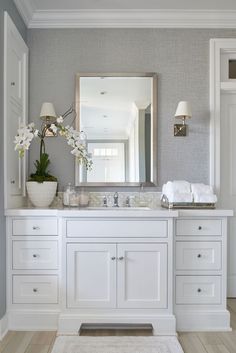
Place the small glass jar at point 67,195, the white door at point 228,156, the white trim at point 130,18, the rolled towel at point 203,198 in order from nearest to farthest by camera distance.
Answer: the rolled towel at point 203,198
the small glass jar at point 67,195
the white trim at point 130,18
the white door at point 228,156

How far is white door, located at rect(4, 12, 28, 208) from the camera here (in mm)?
2568

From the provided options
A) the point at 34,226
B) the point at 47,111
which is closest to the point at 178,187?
the point at 34,226

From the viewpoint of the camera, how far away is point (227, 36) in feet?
10.4

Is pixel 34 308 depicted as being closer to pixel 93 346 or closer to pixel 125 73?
pixel 93 346

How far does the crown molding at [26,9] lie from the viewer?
111 inches

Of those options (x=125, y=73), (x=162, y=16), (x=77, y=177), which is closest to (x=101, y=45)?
(x=125, y=73)

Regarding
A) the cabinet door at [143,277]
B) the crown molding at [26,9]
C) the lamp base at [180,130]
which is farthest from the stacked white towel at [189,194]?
the crown molding at [26,9]

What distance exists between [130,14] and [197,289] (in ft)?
7.51

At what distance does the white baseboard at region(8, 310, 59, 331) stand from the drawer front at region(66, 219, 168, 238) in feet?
2.06

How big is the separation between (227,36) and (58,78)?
1.52 meters

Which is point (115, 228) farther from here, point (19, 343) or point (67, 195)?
point (19, 343)

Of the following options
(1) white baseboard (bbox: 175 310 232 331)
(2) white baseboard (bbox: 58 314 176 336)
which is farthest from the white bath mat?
(1) white baseboard (bbox: 175 310 232 331)

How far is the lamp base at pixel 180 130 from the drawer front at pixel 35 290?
1554 mm

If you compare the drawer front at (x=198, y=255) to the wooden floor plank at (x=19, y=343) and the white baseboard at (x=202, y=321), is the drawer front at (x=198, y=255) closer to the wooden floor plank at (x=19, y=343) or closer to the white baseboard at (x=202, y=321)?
the white baseboard at (x=202, y=321)
